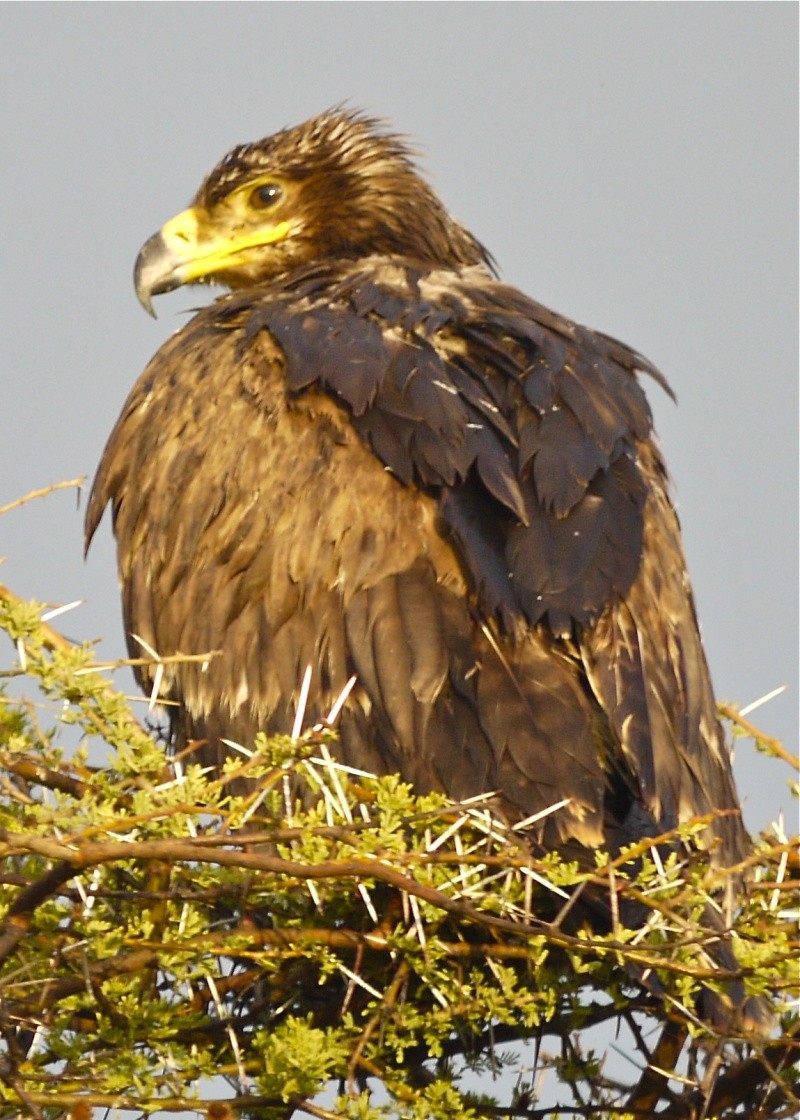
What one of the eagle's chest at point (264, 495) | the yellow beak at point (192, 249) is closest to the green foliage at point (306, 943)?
the eagle's chest at point (264, 495)

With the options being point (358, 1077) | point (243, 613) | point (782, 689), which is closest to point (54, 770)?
point (358, 1077)

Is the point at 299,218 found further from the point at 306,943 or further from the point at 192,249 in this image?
the point at 306,943

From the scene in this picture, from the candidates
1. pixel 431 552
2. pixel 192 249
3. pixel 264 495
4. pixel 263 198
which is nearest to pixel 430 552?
pixel 431 552

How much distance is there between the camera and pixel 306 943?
3.80 m

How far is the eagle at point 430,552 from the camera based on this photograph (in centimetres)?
442

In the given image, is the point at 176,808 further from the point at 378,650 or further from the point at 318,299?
the point at 318,299

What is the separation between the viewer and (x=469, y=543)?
461cm

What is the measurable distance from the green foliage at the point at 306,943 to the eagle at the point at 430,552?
0.27 metres

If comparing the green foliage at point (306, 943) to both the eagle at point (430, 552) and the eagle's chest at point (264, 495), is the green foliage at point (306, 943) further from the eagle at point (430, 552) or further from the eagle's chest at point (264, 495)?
the eagle's chest at point (264, 495)

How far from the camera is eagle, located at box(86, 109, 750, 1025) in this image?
174 inches

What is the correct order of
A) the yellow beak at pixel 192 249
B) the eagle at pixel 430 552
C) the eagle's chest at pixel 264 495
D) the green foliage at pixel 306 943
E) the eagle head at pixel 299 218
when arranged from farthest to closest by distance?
the eagle head at pixel 299 218 < the yellow beak at pixel 192 249 < the eagle's chest at pixel 264 495 < the eagle at pixel 430 552 < the green foliage at pixel 306 943

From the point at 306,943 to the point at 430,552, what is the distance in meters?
1.25

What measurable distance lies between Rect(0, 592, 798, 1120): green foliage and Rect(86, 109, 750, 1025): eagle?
273 millimetres

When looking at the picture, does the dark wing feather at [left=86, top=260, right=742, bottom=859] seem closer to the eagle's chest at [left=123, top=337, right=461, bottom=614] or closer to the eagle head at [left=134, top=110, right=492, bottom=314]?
the eagle's chest at [left=123, top=337, right=461, bottom=614]
